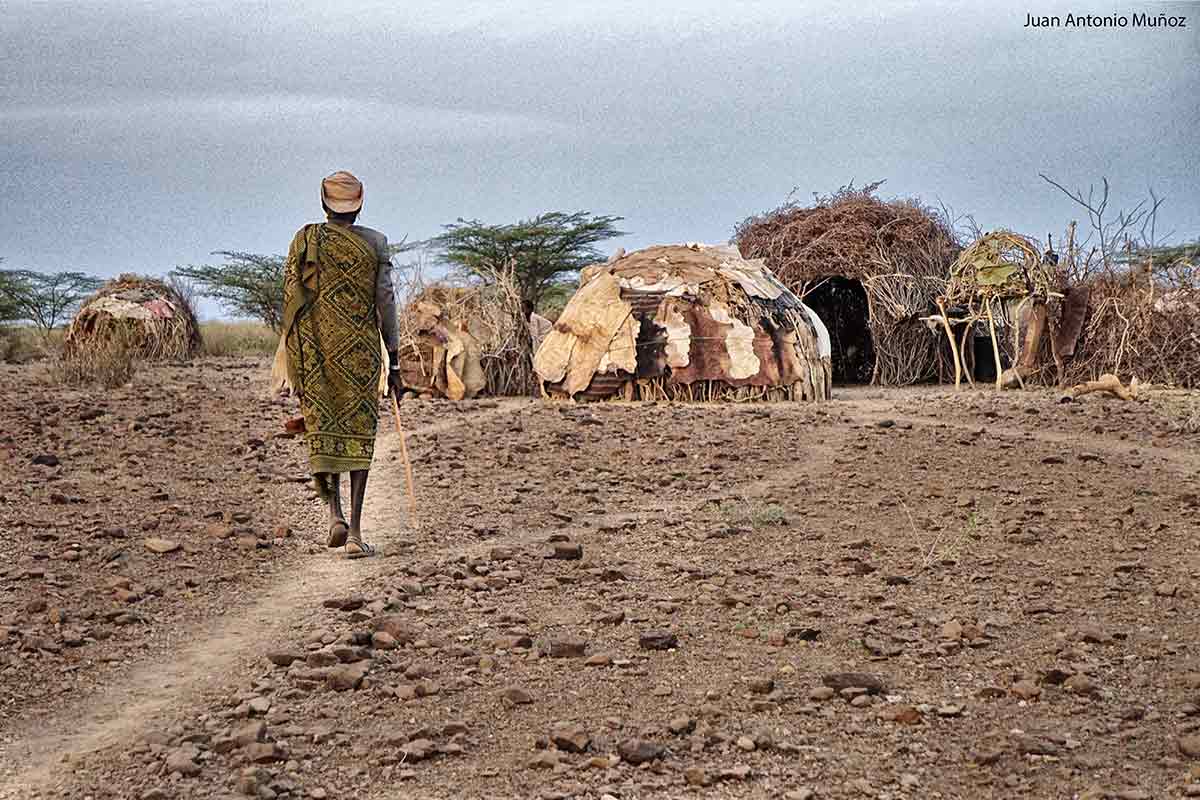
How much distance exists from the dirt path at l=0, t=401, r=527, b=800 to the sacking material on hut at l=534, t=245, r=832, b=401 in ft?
21.7

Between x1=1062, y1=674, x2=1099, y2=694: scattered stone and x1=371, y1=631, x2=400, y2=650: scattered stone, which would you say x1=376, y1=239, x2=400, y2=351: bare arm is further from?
x1=1062, y1=674, x2=1099, y2=694: scattered stone

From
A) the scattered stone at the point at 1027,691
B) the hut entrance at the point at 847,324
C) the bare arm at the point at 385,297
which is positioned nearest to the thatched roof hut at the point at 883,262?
the hut entrance at the point at 847,324

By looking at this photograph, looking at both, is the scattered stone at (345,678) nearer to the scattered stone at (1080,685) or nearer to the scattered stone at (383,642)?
the scattered stone at (383,642)

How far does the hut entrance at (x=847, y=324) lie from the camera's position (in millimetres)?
18750

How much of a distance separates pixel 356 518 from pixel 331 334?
2.97 ft

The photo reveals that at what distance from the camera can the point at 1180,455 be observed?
30.5 ft

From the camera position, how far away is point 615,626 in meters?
5.06

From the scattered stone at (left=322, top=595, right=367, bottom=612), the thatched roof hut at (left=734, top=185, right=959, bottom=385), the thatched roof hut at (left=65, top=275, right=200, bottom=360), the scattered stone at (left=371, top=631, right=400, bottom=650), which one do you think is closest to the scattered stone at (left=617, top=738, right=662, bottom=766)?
the scattered stone at (left=371, top=631, right=400, bottom=650)

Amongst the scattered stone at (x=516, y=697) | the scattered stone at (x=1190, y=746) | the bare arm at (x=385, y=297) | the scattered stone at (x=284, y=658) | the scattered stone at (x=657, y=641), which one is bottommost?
the scattered stone at (x=1190, y=746)

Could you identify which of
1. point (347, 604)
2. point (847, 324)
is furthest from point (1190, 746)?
point (847, 324)

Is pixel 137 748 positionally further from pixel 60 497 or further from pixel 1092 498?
pixel 1092 498

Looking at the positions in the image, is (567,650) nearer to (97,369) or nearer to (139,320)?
(97,369)

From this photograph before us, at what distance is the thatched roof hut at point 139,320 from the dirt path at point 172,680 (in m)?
13.1

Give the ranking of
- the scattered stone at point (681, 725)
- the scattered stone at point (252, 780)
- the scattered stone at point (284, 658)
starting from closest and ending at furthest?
the scattered stone at point (252, 780)
the scattered stone at point (681, 725)
the scattered stone at point (284, 658)
